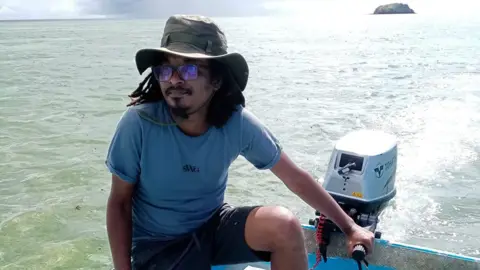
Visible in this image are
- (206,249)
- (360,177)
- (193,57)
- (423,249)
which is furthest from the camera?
(360,177)

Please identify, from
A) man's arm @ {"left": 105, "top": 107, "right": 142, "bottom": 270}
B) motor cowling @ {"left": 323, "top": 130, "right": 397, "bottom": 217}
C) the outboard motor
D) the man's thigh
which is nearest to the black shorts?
the man's thigh

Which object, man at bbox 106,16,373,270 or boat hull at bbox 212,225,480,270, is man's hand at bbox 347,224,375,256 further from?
boat hull at bbox 212,225,480,270

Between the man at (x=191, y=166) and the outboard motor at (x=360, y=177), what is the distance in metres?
0.85

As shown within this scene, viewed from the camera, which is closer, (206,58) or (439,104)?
(206,58)

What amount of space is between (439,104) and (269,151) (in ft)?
30.0

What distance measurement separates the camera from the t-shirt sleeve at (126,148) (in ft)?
7.94

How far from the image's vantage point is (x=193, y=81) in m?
2.45

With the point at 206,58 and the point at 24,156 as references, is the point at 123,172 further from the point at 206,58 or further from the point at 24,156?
the point at 24,156

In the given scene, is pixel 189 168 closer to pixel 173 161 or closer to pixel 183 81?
pixel 173 161

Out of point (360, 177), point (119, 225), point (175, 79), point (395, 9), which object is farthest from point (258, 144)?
point (395, 9)

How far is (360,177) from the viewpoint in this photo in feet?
12.0

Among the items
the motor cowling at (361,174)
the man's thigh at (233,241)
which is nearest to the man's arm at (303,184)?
the man's thigh at (233,241)

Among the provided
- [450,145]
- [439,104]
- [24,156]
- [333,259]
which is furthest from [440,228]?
[439,104]

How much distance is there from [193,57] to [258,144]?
0.58 m
